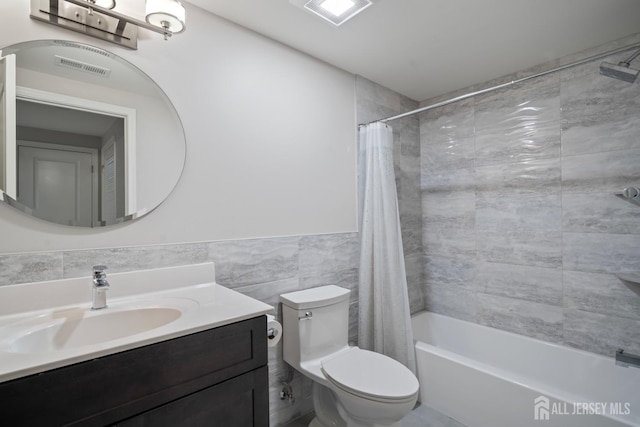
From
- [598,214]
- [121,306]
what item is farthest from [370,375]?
[598,214]

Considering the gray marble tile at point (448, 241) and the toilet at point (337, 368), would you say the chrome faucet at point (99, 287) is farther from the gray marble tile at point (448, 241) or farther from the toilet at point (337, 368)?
the gray marble tile at point (448, 241)

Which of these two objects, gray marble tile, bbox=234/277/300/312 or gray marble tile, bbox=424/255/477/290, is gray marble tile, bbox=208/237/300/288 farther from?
gray marble tile, bbox=424/255/477/290

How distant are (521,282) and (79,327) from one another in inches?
104

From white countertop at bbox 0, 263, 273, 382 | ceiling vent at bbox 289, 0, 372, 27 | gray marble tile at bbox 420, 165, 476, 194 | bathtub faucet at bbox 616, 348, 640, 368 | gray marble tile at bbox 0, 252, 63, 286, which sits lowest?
bathtub faucet at bbox 616, 348, 640, 368

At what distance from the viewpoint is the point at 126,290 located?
1297 mm

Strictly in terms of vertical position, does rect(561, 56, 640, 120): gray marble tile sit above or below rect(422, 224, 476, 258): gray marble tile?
above

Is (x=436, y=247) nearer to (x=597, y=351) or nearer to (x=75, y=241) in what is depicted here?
(x=597, y=351)

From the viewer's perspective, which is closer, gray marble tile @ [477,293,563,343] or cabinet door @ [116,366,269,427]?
cabinet door @ [116,366,269,427]

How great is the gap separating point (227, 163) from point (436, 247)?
79.2 inches

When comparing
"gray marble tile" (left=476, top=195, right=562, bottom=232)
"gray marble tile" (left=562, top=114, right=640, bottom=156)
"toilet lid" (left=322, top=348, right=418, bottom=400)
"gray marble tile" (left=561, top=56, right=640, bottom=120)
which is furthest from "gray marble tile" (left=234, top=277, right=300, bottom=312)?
"gray marble tile" (left=561, top=56, right=640, bottom=120)

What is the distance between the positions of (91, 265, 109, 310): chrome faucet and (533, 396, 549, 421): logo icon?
6.92ft

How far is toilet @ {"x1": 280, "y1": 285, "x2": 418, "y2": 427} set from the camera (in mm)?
1406

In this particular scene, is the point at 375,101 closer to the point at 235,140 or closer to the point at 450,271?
the point at 235,140

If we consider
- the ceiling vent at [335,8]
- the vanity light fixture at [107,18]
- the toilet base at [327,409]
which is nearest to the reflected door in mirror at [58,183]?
the vanity light fixture at [107,18]
